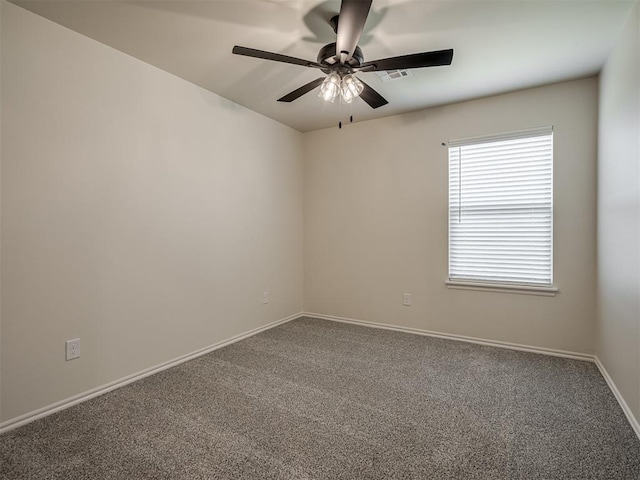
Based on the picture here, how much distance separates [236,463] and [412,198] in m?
2.91

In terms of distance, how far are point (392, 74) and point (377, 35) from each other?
55 centimetres

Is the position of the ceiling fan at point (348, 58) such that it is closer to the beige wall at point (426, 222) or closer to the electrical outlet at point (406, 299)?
the beige wall at point (426, 222)

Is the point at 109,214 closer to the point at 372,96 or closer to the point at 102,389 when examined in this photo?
the point at 102,389

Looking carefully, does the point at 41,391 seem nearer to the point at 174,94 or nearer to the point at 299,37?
the point at 174,94

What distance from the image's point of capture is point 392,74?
2684 millimetres

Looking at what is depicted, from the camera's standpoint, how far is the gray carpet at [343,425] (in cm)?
154

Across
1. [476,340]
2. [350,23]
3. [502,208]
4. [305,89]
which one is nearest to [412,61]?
[350,23]

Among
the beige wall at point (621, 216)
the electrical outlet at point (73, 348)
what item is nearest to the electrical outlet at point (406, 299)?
the beige wall at point (621, 216)

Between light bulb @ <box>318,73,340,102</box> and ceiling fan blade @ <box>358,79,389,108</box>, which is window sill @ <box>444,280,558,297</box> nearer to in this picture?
ceiling fan blade @ <box>358,79,389,108</box>

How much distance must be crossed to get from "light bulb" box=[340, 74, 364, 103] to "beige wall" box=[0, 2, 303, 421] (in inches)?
59.3

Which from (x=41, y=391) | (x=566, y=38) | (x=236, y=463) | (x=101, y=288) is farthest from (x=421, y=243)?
(x=41, y=391)

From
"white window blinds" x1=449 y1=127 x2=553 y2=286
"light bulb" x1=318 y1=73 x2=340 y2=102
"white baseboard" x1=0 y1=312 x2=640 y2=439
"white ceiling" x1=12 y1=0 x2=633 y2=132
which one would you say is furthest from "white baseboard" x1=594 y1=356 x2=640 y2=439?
"light bulb" x1=318 y1=73 x2=340 y2=102

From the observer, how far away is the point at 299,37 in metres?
2.20

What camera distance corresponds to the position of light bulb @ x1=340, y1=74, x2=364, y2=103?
81.9 inches
